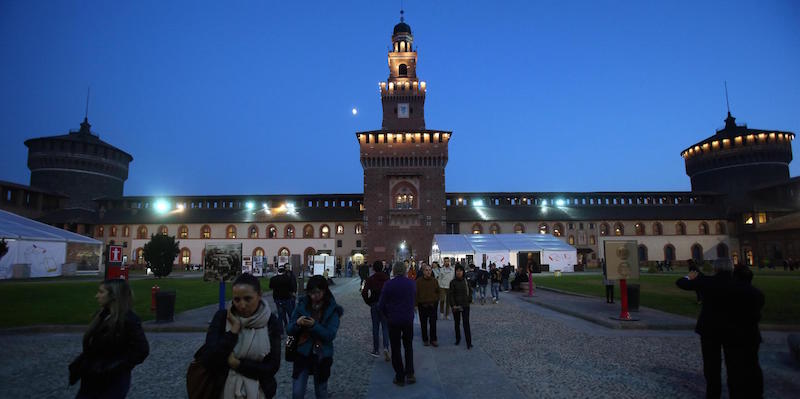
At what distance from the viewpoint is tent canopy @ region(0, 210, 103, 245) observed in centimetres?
3225

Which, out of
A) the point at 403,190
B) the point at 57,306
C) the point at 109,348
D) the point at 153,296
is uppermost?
the point at 403,190

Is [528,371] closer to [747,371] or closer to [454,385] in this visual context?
[454,385]

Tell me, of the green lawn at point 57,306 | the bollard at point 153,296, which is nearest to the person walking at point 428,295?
the bollard at point 153,296

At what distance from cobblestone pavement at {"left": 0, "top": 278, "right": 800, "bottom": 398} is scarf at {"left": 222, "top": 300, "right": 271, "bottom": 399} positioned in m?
3.08

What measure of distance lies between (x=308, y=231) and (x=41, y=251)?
29.0 metres

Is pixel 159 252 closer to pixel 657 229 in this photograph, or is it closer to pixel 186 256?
pixel 186 256

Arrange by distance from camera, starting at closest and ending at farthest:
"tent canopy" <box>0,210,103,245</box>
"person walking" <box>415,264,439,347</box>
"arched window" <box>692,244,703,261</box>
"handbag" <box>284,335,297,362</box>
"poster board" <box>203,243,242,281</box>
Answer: "handbag" <box>284,335,297,362</box> < "person walking" <box>415,264,439,347</box> < "poster board" <box>203,243,242,281</box> < "tent canopy" <box>0,210,103,245</box> < "arched window" <box>692,244,703,261</box>

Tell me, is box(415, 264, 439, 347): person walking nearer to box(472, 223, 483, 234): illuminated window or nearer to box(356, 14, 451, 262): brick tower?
box(356, 14, 451, 262): brick tower

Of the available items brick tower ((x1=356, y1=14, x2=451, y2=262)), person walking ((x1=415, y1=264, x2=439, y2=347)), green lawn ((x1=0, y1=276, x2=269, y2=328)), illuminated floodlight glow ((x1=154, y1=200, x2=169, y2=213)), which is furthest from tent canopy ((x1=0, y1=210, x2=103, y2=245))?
person walking ((x1=415, y1=264, x2=439, y2=347))

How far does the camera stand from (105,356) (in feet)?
11.7

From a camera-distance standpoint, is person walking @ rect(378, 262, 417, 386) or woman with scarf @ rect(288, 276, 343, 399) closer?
woman with scarf @ rect(288, 276, 343, 399)

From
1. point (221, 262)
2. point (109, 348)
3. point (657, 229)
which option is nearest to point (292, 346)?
point (109, 348)

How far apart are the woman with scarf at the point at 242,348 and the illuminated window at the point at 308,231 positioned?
56286 millimetres

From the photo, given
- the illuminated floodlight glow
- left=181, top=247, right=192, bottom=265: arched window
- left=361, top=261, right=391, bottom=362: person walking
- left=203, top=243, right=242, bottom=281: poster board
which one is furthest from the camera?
the illuminated floodlight glow
